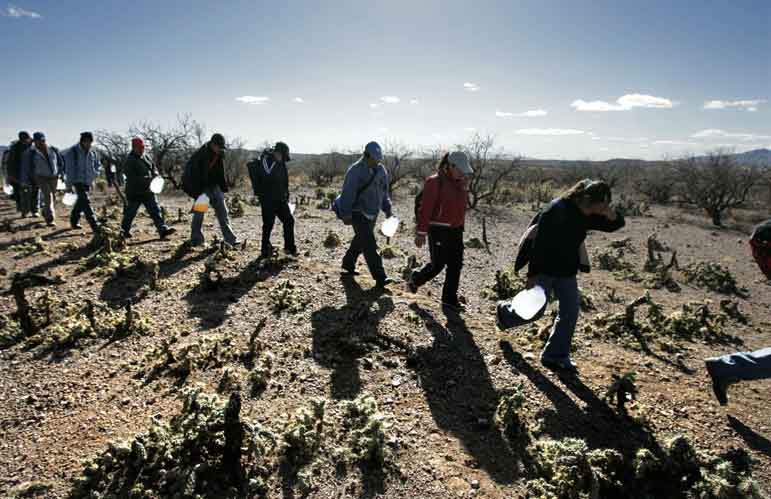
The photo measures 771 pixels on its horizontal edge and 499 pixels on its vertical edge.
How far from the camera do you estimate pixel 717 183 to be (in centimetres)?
2053

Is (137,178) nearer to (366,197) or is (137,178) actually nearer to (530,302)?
(366,197)

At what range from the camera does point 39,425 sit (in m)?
2.82

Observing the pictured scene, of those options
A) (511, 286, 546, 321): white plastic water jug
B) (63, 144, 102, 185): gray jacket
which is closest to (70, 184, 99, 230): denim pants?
(63, 144, 102, 185): gray jacket

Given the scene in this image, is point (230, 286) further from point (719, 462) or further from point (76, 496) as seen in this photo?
point (719, 462)

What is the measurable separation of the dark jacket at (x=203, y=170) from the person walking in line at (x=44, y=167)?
160 inches

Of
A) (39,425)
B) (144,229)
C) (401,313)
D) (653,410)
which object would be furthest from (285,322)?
(144,229)

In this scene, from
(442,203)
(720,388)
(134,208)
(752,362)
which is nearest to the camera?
(752,362)

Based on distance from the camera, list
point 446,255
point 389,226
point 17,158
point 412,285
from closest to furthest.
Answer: point 446,255, point 412,285, point 389,226, point 17,158

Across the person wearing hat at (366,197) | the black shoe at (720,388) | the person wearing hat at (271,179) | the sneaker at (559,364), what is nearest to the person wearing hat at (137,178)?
the person wearing hat at (271,179)

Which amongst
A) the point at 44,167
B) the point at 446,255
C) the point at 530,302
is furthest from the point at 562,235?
the point at 44,167

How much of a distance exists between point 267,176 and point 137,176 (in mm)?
2346

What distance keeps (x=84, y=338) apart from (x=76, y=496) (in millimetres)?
1993

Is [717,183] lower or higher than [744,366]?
higher

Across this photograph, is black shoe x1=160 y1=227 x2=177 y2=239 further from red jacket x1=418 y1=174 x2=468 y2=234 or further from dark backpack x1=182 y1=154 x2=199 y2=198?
red jacket x1=418 y1=174 x2=468 y2=234
